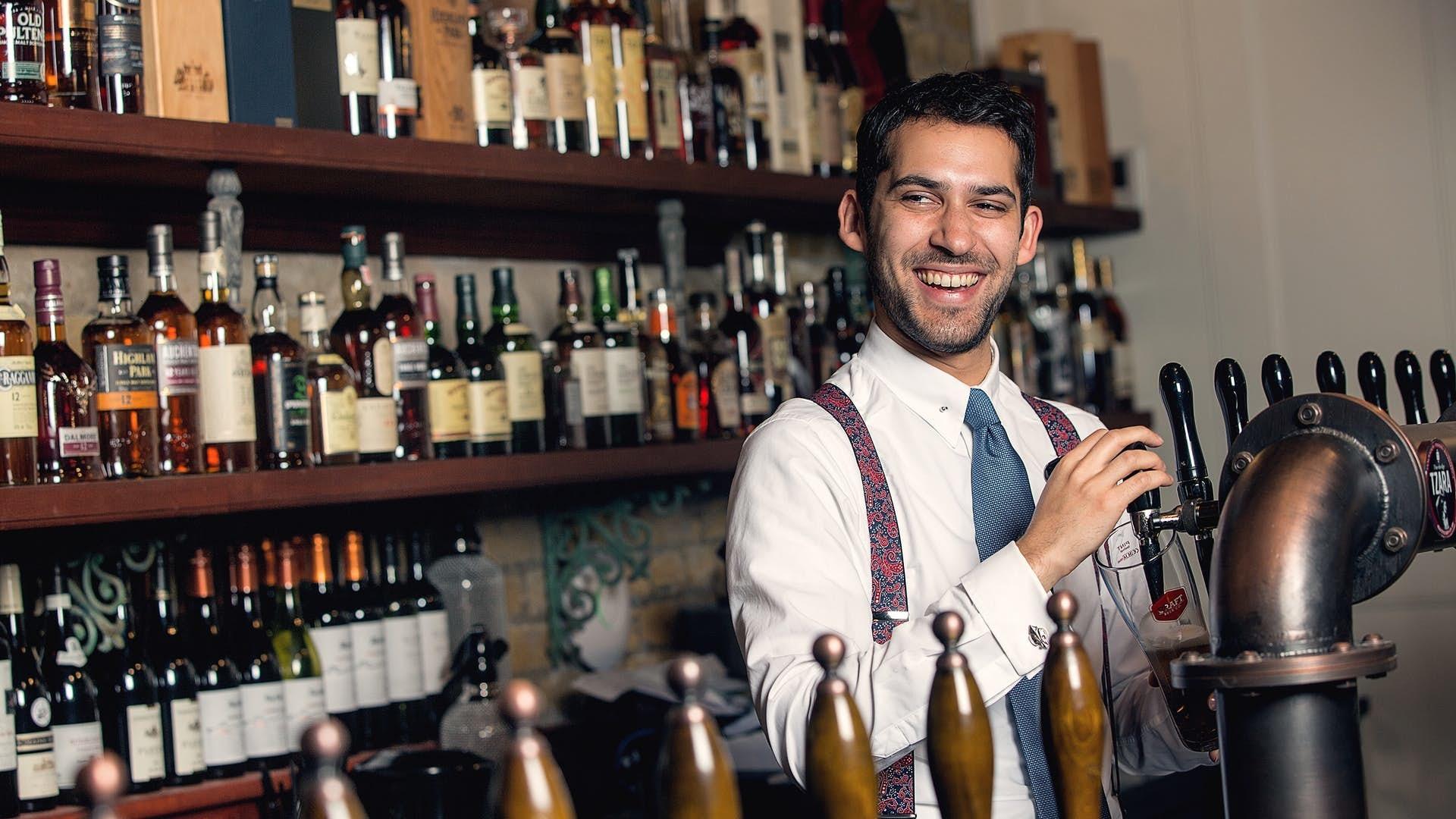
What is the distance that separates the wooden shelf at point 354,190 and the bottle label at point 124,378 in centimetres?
22

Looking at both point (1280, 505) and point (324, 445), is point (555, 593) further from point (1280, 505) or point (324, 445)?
point (1280, 505)

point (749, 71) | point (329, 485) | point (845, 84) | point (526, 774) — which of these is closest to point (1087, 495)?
point (526, 774)

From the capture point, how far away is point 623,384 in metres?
2.16

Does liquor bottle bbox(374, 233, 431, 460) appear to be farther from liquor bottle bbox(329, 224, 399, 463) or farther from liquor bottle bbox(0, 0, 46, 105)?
liquor bottle bbox(0, 0, 46, 105)

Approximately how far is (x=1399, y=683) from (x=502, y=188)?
195cm

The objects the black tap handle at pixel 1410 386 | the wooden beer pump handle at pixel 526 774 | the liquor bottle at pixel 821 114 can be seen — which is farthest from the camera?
the liquor bottle at pixel 821 114

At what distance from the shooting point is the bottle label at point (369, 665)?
1956 mm

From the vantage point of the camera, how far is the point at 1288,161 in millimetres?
3002

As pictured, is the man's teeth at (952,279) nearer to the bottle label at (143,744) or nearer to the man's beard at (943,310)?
the man's beard at (943,310)

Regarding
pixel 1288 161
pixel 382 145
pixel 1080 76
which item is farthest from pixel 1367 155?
pixel 382 145

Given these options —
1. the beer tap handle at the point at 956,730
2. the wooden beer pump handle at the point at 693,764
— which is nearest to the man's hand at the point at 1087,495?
the beer tap handle at the point at 956,730

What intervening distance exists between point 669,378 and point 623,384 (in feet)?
0.46

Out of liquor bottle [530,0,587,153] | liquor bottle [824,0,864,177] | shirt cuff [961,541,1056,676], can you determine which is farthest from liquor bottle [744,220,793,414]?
shirt cuff [961,541,1056,676]

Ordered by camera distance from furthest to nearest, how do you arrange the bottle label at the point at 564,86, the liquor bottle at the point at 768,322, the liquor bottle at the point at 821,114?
1. the liquor bottle at the point at 821,114
2. the liquor bottle at the point at 768,322
3. the bottle label at the point at 564,86
